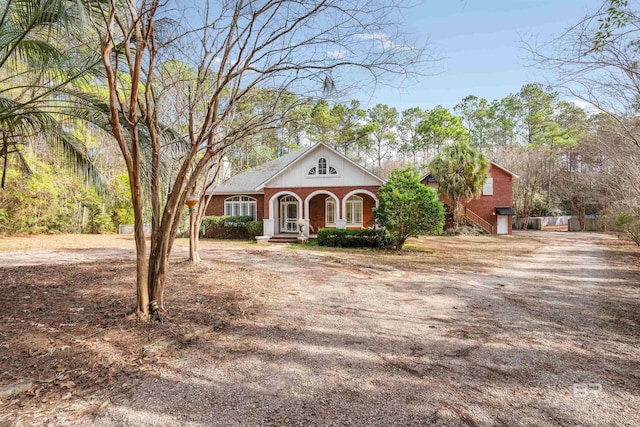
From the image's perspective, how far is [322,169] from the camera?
760 inches

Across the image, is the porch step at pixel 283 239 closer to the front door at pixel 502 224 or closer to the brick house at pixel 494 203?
the brick house at pixel 494 203

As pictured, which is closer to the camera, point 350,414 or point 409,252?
point 350,414

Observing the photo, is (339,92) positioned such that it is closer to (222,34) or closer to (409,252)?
(222,34)

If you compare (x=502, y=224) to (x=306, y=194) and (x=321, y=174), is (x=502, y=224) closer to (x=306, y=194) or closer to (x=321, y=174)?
(x=321, y=174)

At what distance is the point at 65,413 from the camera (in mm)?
2721

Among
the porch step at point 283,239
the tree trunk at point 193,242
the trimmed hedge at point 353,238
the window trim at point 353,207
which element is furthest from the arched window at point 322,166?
the tree trunk at point 193,242

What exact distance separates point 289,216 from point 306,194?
305 cm

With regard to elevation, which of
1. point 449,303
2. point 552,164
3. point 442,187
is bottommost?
point 449,303

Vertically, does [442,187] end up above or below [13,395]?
above

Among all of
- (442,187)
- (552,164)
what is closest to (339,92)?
(442,187)

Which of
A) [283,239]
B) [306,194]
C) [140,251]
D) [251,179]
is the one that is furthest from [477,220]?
[140,251]

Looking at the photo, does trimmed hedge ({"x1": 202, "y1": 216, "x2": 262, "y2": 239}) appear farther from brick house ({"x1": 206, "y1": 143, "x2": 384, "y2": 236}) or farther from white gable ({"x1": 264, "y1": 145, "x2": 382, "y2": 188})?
white gable ({"x1": 264, "y1": 145, "x2": 382, "y2": 188})

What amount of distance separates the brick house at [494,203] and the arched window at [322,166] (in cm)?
993

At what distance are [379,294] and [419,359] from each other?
331 centimetres
